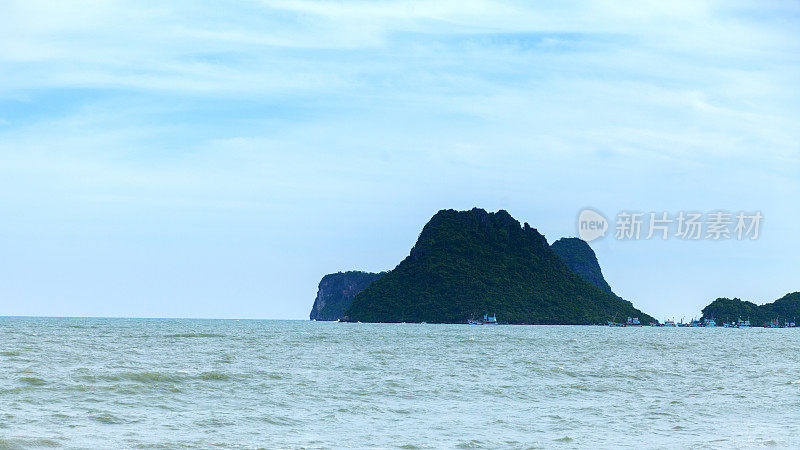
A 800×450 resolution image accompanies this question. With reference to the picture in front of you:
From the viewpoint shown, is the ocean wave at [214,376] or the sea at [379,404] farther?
the ocean wave at [214,376]

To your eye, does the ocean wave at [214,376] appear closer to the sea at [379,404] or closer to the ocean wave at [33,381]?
the sea at [379,404]

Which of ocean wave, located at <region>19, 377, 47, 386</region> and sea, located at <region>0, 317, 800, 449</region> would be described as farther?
ocean wave, located at <region>19, 377, 47, 386</region>

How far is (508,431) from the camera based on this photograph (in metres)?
25.6

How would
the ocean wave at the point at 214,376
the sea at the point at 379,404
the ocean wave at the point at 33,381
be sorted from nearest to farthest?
the sea at the point at 379,404
the ocean wave at the point at 33,381
the ocean wave at the point at 214,376

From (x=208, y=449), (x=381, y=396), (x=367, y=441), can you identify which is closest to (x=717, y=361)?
(x=381, y=396)

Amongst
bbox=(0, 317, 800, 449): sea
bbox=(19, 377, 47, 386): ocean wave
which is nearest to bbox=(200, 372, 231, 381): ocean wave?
bbox=(0, 317, 800, 449): sea

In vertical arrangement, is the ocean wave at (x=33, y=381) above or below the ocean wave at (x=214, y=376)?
below

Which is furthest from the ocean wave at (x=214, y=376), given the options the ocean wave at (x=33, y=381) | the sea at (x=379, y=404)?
the ocean wave at (x=33, y=381)

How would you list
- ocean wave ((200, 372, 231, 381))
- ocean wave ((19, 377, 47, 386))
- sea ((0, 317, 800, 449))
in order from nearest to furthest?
sea ((0, 317, 800, 449))
ocean wave ((19, 377, 47, 386))
ocean wave ((200, 372, 231, 381))

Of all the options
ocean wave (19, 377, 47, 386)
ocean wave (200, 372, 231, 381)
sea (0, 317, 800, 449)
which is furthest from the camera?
ocean wave (200, 372, 231, 381)

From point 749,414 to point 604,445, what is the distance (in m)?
10.8

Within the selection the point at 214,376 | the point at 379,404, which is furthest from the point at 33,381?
the point at 379,404

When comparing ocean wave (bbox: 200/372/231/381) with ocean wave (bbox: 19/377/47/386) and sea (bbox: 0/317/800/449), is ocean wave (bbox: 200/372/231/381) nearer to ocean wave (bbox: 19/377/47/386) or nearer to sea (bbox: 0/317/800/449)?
sea (bbox: 0/317/800/449)

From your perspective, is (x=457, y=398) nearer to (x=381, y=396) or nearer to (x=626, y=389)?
(x=381, y=396)
